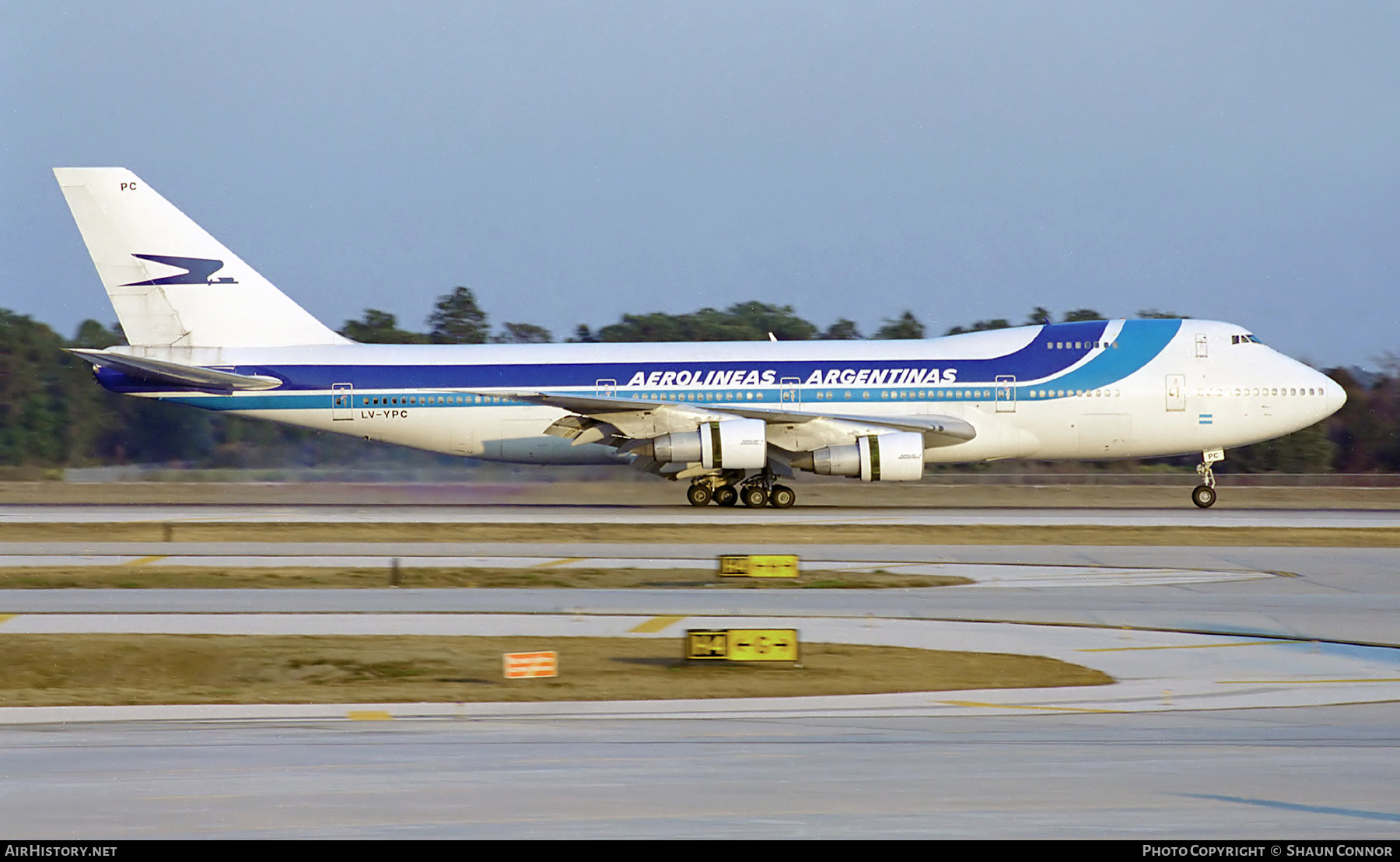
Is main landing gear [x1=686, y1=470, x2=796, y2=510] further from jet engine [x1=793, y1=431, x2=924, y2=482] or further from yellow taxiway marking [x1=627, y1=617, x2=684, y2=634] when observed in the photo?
yellow taxiway marking [x1=627, y1=617, x2=684, y2=634]

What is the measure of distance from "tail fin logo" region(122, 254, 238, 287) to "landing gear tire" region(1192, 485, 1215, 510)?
26809 mm

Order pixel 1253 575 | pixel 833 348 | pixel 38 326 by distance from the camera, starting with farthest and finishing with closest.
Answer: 1. pixel 38 326
2. pixel 833 348
3. pixel 1253 575

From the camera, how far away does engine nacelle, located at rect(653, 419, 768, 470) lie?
35.7 meters

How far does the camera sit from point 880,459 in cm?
3556

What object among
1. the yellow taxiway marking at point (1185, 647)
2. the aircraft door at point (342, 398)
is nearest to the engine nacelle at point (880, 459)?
the aircraft door at point (342, 398)

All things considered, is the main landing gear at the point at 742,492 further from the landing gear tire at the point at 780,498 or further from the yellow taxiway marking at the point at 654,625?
the yellow taxiway marking at the point at 654,625

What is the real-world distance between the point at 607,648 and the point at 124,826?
27.3 feet

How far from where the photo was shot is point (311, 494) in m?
45.2

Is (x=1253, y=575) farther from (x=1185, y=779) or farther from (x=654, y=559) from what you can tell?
(x=1185, y=779)

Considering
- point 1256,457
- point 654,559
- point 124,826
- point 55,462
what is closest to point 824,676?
point 124,826

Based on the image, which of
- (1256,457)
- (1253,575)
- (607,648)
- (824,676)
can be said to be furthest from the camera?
(1256,457)

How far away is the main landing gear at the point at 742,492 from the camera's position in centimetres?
3766

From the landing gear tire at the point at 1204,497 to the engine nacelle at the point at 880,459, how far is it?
804 cm

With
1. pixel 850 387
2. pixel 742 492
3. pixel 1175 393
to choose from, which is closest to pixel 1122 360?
pixel 1175 393
